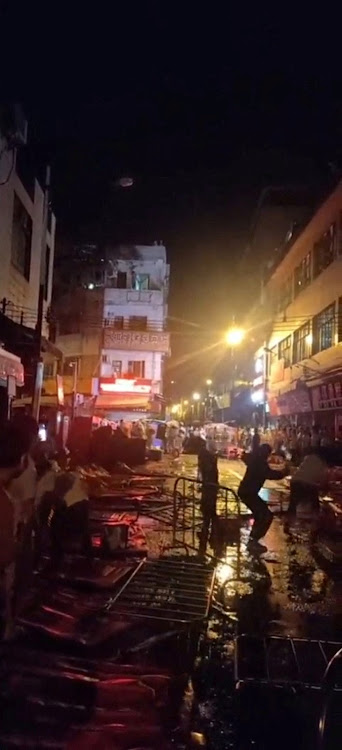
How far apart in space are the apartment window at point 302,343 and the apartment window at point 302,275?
8.17ft

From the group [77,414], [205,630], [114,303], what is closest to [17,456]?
[205,630]

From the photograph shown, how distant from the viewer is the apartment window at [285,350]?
39.9 metres

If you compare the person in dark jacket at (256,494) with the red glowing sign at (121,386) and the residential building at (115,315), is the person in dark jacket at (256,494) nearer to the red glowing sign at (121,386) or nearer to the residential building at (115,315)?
the red glowing sign at (121,386)

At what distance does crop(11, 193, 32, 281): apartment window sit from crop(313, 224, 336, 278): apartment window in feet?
46.7

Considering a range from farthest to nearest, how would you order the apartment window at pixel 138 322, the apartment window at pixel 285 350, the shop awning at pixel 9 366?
1. the apartment window at pixel 138 322
2. the apartment window at pixel 285 350
3. the shop awning at pixel 9 366

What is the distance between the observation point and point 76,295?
5291cm

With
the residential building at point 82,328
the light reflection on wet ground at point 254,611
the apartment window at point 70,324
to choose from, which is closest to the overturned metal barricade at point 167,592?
the light reflection on wet ground at point 254,611

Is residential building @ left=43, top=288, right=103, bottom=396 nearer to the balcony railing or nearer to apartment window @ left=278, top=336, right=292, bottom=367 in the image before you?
the balcony railing

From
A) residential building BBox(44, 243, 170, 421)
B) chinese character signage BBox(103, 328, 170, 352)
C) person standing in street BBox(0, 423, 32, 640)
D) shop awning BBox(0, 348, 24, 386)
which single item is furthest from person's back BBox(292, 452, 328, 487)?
chinese character signage BBox(103, 328, 170, 352)

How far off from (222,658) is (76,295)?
48883mm

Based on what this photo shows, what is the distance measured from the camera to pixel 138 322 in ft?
182

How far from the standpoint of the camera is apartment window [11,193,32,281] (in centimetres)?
1956

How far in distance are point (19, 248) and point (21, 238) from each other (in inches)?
18.0

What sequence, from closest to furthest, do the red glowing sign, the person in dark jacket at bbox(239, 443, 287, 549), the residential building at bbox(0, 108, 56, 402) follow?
the person in dark jacket at bbox(239, 443, 287, 549), the residential building at bbox(0, 108, 56, 402), the red glowing sign
